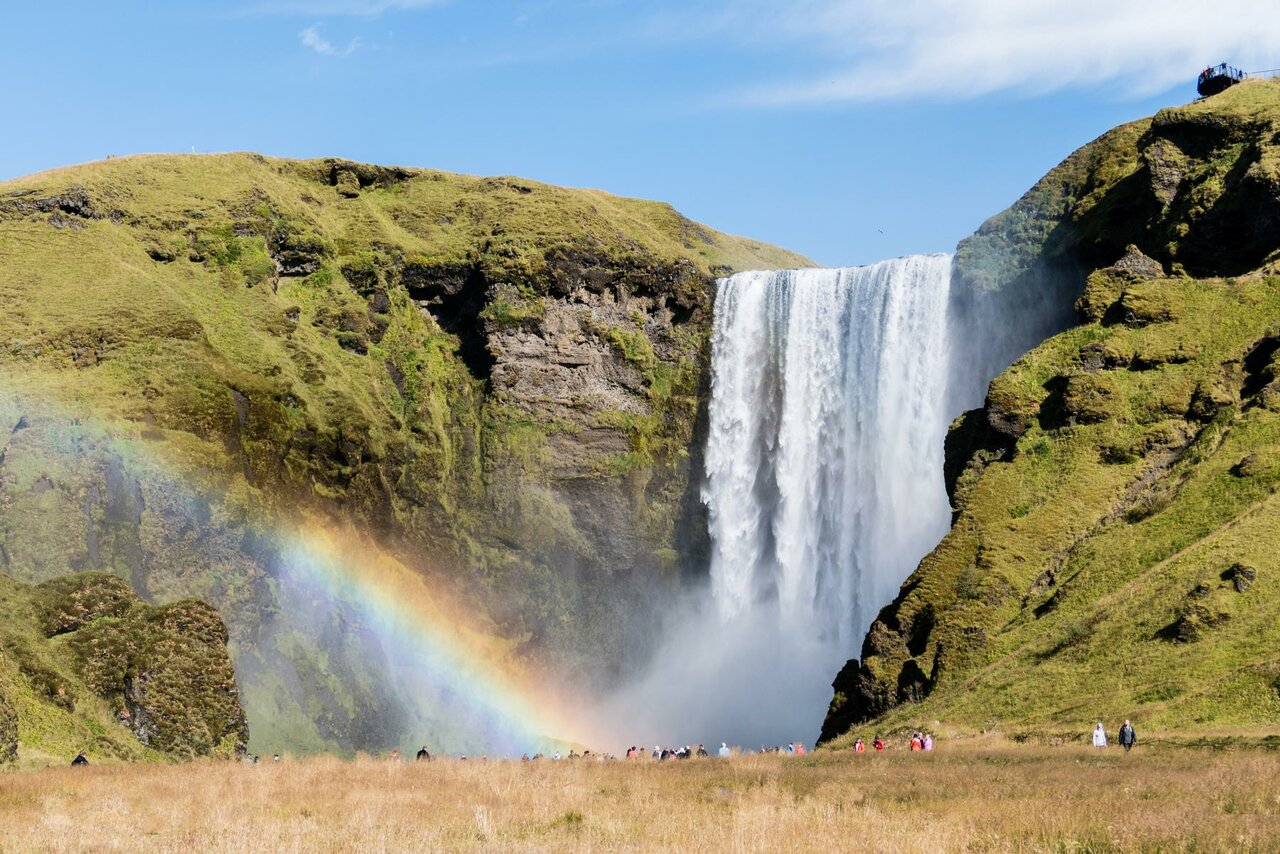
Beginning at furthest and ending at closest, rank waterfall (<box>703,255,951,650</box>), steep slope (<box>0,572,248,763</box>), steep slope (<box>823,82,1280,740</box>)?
1. waterfall (<box>703,255,951,650</box>)
2. steep slope (<box>0,572,248,763</box>)
3. steep slope (<box>823,82,1280,740</box>)

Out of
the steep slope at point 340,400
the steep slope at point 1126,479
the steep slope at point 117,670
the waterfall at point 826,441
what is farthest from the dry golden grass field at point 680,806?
the waterfall at point 826,441

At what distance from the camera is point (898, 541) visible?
83.4 meters

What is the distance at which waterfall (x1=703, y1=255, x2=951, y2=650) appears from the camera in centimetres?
8369

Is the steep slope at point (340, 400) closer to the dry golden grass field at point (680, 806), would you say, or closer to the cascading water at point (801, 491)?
the cascading water at point (801, 491)

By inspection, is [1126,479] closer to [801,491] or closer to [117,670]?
[801,491]

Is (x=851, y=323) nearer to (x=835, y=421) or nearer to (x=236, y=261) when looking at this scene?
(x=835, y=421)

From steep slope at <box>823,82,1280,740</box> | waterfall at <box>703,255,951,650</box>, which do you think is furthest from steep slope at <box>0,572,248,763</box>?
waterfall at <box>703,255,951,650</box>

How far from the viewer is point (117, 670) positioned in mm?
54656

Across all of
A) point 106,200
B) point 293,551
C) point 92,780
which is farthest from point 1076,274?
point 106,200

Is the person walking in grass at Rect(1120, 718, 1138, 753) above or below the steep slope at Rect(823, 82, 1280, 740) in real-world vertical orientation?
below

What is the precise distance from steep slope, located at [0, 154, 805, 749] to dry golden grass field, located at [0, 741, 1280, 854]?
142ft

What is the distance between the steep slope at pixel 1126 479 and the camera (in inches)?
1729

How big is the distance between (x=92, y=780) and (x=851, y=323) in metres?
65.8

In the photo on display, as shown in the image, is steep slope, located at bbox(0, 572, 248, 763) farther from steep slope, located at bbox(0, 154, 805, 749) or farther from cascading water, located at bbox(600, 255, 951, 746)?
cascading water, located at bbox(600, 255, 951, 746)
